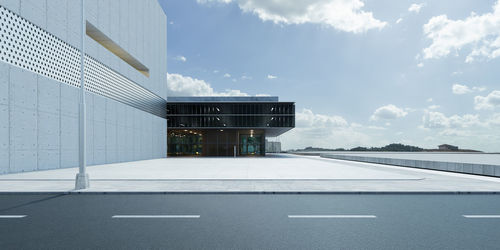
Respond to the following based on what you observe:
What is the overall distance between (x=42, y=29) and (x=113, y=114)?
413 inches

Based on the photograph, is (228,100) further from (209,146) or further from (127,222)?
(127,222)

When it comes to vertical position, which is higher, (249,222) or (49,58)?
(49,58)

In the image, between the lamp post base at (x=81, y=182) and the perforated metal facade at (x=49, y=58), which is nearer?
the lamp post base at (x=81, y=182)

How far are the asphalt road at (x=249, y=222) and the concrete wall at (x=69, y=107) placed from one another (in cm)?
1062

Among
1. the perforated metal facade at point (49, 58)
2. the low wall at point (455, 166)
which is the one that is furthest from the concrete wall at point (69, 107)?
the low wall at point (455, 166)

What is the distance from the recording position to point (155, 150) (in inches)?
1585

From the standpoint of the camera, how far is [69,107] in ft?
70.9

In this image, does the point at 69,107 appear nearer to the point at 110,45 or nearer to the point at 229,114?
the point at 110,45

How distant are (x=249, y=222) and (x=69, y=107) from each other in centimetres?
2120

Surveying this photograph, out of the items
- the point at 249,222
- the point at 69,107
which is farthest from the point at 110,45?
the point at 249,222

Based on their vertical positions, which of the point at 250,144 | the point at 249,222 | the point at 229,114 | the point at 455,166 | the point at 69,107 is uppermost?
the point at 229,114

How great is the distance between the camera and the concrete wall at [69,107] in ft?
55.8

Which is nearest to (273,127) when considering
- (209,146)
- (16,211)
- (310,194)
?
(209,146)

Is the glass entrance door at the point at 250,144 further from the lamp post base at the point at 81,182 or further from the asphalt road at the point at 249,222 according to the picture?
the asphalt road at the point at 249,222
